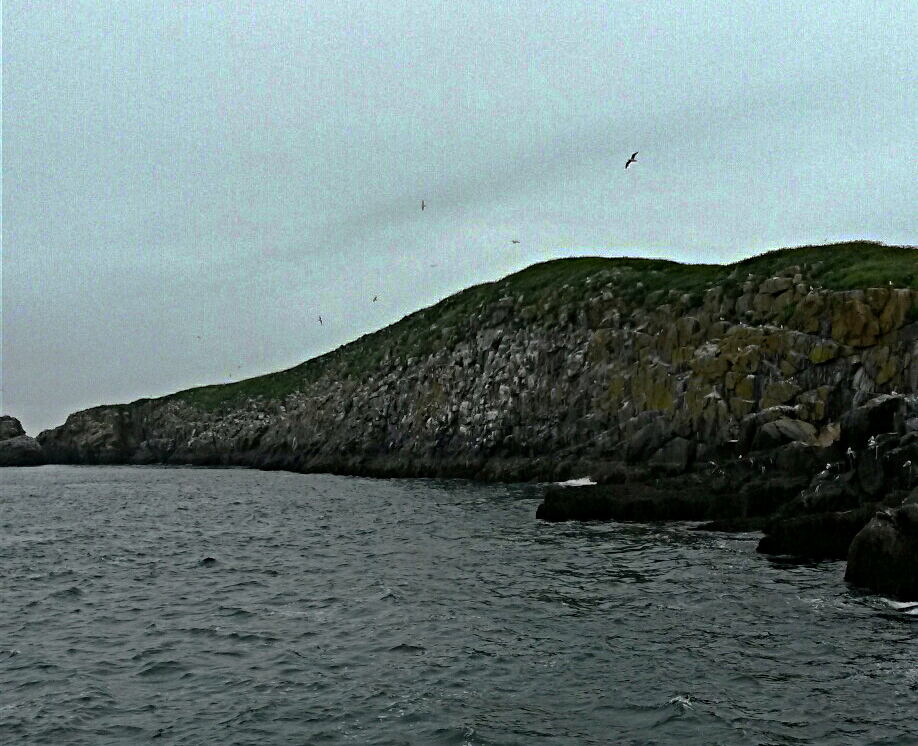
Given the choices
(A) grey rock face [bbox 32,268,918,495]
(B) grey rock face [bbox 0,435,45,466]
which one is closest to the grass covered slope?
(A) grey rock face [bbox 32,268,918,495]

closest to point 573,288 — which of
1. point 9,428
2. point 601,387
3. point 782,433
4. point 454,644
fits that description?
point 601,387

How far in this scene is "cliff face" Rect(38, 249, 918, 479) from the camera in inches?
1875

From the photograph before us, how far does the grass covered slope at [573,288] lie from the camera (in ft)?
181

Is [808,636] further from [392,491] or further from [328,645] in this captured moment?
[392,491]

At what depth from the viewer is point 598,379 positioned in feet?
219

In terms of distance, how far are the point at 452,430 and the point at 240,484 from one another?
21447mm

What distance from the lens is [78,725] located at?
13.7 m

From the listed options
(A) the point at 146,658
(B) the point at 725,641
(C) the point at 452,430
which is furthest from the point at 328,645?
(C) the point at 452,430

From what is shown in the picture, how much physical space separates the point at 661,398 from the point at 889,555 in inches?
1448

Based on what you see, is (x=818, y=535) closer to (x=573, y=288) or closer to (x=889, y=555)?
(x=889, y=555)

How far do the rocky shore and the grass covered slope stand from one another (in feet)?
1.07

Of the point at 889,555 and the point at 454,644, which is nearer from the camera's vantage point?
the point at 454,644

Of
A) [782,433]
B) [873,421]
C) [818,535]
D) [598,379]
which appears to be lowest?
[818,535]

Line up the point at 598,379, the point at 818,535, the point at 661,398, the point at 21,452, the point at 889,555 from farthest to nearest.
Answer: the point at 21,452, the point at 598,379, the point at 661,398, the point at 818,535, the point at 889,555
